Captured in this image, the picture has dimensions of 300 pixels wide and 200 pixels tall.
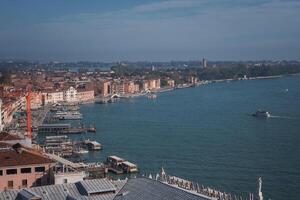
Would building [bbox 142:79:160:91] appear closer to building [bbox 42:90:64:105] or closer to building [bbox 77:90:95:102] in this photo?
building [bbox 77:90:95:102]

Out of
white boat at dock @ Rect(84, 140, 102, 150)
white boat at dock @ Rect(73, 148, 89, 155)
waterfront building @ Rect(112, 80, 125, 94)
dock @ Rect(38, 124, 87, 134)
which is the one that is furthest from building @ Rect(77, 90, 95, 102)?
white boat at dock @ Rect(73, 148, 89, 155)

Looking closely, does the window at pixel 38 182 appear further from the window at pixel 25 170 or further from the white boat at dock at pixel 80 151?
the white boat at dock at pixel 80 151

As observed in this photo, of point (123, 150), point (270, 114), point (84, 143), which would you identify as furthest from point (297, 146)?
point (270, 114)

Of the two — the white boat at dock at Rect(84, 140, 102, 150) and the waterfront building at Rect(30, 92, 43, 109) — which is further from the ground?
the waterfront building at Rect(30, 92, 43, 109)

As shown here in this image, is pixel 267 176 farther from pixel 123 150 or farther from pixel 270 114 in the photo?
pixel 270 114

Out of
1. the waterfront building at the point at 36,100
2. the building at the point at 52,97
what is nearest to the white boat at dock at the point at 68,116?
the waterfront building at the point at 36,100

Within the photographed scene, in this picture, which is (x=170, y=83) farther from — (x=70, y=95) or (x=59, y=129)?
(x=59, y=129)

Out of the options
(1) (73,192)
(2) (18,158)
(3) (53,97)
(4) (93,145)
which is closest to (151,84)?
(3) (53,97)
